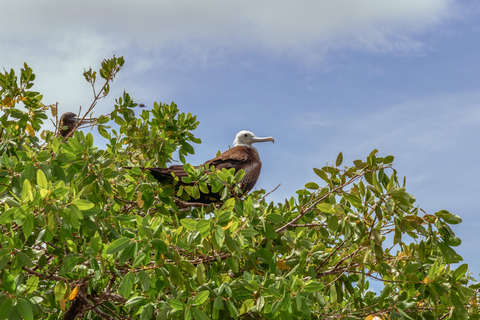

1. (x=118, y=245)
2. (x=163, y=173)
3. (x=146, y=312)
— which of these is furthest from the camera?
(x=163, y=173)

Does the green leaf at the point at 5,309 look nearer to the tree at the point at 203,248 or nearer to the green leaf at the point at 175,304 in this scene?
the tree at the point at 203,248

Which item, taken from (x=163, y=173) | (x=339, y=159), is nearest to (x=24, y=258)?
(x=163, y=173)

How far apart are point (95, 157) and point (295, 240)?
5.78 ft

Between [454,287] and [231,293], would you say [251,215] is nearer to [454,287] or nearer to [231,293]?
[231,293]

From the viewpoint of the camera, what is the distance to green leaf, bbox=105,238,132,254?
9.24 ft

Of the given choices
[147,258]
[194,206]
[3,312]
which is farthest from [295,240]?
[3,312]

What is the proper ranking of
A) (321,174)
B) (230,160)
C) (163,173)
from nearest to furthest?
(321,174), (163,173), (230,160)

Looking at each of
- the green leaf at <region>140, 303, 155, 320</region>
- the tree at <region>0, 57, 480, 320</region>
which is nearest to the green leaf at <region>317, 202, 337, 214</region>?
the tree at <region>0, 57, 480, 320</region>

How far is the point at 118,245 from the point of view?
2.84m

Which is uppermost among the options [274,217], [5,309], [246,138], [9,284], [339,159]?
[246,138]

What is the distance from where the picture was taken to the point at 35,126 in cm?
592

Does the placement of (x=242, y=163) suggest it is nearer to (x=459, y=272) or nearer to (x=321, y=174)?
(x=321, y=174)

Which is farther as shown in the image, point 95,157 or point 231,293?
point 95,157

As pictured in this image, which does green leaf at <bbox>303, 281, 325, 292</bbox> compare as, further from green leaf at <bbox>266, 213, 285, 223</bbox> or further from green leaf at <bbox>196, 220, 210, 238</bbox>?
green leaf at <bbox>196, 220, 210, 238</bbox>
